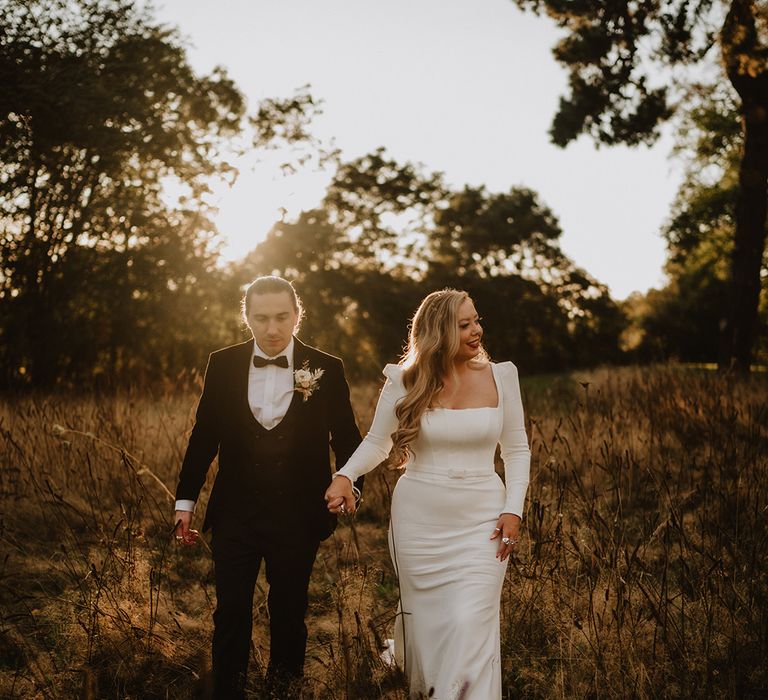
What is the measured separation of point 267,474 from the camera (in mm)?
3502

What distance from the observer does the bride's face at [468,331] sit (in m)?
3.78

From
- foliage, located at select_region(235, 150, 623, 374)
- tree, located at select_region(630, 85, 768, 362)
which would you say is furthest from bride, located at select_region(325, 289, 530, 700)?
tree, located at select_region(630, 85, 768, 362)

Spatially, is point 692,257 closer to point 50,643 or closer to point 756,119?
point 756,119

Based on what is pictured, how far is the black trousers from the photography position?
3.32 meters

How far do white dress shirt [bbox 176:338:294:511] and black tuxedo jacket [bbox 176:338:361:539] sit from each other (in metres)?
0.05

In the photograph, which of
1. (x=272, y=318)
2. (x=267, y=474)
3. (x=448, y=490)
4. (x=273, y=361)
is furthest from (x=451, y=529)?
(x=272, y=318)

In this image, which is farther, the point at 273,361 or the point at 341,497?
the point at 273,361

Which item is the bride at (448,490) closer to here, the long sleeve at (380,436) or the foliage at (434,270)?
the long sleeve at (380,436)

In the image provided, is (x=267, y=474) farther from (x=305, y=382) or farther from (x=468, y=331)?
(x=468, y=331)

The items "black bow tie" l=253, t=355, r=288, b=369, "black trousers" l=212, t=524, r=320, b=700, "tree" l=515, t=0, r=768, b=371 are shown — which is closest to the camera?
"black trousers" l=212, t=524, r=320, b=700

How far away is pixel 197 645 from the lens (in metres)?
4.13

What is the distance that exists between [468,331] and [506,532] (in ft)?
3.30

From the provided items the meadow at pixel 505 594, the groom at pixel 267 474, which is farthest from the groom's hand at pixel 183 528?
Answer: the meadow at pixel 505 594

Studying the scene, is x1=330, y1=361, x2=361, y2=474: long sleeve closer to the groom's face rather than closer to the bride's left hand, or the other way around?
the groom's face
